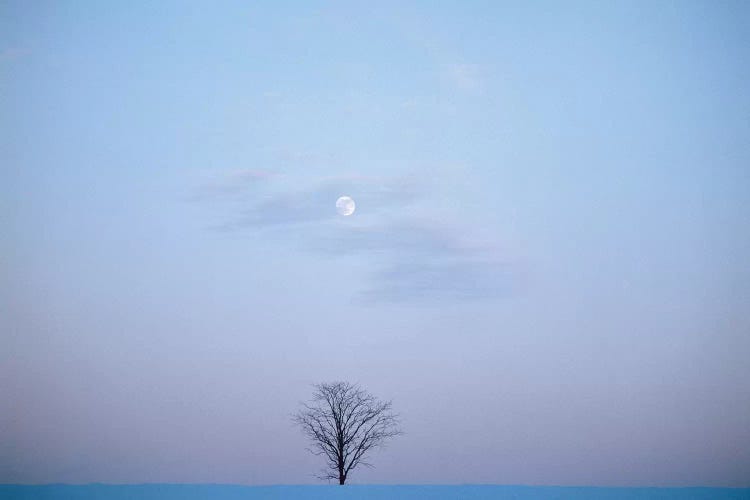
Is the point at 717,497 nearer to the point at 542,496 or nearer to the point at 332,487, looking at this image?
the point at 542,496

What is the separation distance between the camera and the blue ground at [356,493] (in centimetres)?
4634

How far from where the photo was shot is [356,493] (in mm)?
52719

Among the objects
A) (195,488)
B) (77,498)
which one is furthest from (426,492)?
(77,498)

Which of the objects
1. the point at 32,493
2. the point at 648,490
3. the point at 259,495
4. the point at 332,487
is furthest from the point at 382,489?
the point at 32,493

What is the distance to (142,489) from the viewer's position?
→ 164 ft

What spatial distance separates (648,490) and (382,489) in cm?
1780

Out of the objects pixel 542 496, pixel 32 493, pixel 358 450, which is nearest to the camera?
pixel 32 493

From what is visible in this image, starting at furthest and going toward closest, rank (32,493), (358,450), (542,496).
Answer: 1. (358,450)
2. (542,496)
3. (32,493)

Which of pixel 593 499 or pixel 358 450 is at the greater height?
pixel 358 450

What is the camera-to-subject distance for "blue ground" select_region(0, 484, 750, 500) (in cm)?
4634

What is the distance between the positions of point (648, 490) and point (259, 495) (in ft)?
84.7

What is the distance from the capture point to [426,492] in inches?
1967

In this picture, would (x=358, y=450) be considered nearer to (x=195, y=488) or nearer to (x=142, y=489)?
(x=195, y=488)

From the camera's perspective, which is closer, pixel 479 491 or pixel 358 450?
pixel 479 491
